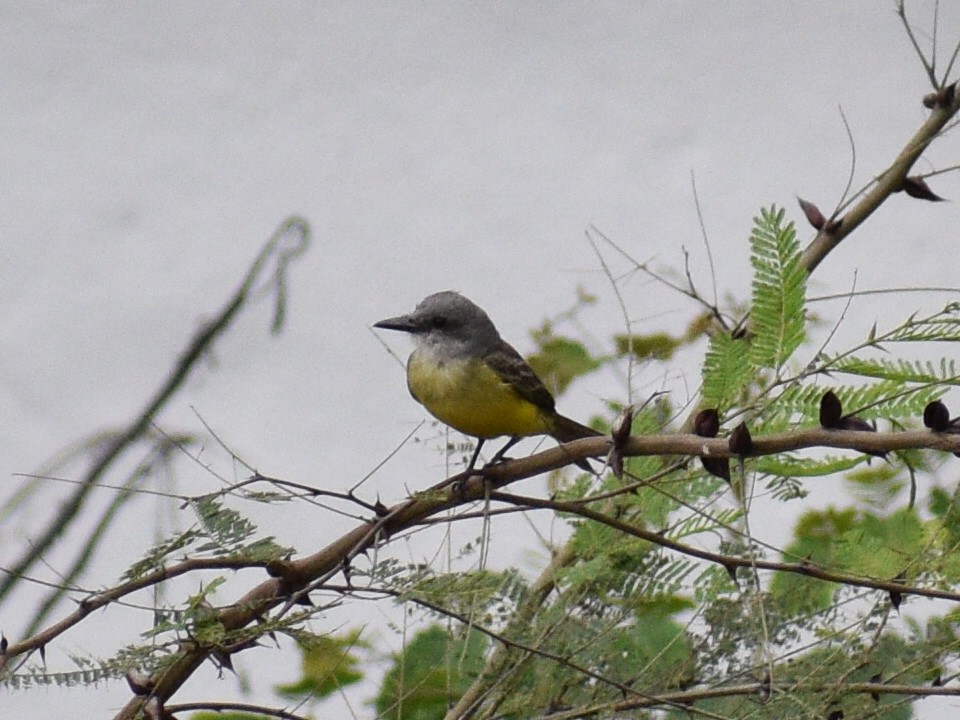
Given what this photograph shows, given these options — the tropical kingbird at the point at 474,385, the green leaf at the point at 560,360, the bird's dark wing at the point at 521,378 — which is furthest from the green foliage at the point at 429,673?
the green leaf at the point at 560,360

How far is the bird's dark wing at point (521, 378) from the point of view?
212 centimetres

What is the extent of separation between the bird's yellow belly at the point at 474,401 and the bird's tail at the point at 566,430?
0.07 ft

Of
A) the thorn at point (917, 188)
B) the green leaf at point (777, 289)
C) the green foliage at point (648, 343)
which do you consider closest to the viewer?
the green leaf at point (777, 289)

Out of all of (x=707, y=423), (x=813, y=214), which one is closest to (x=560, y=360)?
(x=813, y=214)

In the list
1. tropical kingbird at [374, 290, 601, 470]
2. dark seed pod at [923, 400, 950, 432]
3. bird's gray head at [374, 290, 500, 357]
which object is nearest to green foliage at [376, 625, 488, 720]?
tropical kingbird at [374, 290, 601, 470]

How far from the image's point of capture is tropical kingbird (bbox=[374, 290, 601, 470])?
2096mm

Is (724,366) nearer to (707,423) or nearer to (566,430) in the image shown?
(707,423)

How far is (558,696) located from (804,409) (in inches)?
20.4

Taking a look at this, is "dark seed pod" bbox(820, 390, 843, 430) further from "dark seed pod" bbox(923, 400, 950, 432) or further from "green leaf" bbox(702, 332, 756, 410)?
"green leaf" bbox(702, 332, 756, 410)

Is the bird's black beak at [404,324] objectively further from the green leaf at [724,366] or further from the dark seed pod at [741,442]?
the dark seed pod at [741,442]

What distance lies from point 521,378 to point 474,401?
97 mm

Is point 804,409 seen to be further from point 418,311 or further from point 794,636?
point 418,311

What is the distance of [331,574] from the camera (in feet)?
3.24

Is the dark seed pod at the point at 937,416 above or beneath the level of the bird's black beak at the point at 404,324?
beneath
